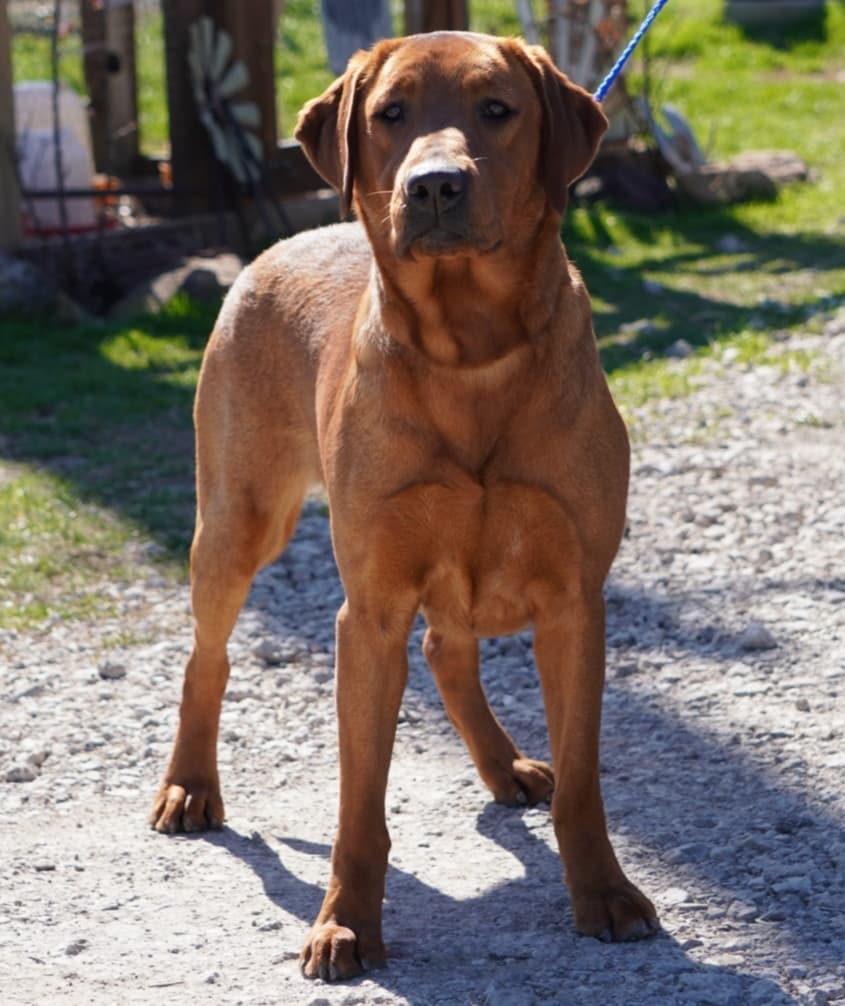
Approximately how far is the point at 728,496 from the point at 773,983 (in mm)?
3535

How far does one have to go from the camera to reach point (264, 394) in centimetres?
454

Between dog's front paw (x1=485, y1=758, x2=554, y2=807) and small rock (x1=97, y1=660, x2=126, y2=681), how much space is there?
4.90 feet

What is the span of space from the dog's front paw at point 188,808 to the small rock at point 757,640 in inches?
70.0

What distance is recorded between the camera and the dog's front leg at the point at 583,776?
12.1ft

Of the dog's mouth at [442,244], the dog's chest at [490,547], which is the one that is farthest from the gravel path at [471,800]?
the dog's mouth at [442,244]

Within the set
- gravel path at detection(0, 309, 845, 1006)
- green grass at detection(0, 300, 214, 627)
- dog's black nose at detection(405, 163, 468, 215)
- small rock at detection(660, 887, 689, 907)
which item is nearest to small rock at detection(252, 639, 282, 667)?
gravel path at detection(0, 309, 845, 1006)

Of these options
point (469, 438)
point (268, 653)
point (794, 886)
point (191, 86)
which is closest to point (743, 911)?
point (794, 886)

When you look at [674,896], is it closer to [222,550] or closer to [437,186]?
[222,550]

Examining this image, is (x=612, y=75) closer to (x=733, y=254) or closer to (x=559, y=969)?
(x=559, y=969)

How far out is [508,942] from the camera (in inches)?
144

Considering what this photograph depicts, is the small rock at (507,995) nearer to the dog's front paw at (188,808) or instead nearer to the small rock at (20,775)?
the dog's front paw at (188,808)

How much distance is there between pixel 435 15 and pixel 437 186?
9005mm

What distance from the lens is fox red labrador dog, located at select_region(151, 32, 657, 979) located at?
362cm

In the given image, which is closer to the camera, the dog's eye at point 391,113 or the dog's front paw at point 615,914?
the dog's front paw at point 615,914
